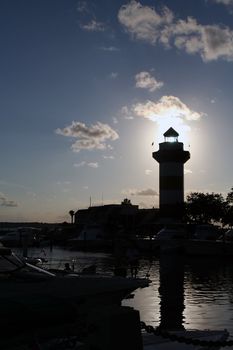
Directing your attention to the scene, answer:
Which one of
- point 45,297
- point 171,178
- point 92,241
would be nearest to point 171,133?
point 171,178

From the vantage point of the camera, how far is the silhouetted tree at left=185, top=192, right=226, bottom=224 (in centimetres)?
8639

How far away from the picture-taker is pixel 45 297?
29.6ft

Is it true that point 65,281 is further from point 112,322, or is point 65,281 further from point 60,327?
point 112,322

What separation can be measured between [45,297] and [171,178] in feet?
244

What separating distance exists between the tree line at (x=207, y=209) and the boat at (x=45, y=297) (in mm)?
72676

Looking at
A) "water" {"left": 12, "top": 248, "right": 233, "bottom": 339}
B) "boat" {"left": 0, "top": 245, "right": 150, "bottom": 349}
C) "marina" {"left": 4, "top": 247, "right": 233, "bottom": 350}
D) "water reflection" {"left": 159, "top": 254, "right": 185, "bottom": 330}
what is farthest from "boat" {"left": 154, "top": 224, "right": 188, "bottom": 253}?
"boat" {"left": 0, "top": 245, "right": 150, "bottom": 349}

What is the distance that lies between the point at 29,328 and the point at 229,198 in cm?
7625

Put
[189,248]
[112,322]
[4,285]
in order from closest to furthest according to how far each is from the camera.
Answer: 1. [112,322]
2. [4,285]
3. [189,248]

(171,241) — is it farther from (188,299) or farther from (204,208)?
(188,299)

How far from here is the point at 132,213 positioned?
381ft

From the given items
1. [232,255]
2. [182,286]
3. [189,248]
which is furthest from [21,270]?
[189,248]

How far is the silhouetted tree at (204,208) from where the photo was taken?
283 ft

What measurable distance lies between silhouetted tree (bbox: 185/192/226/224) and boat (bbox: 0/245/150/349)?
72821 mm

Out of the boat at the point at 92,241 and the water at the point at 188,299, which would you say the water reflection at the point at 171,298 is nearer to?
the water at the point at 188,299
